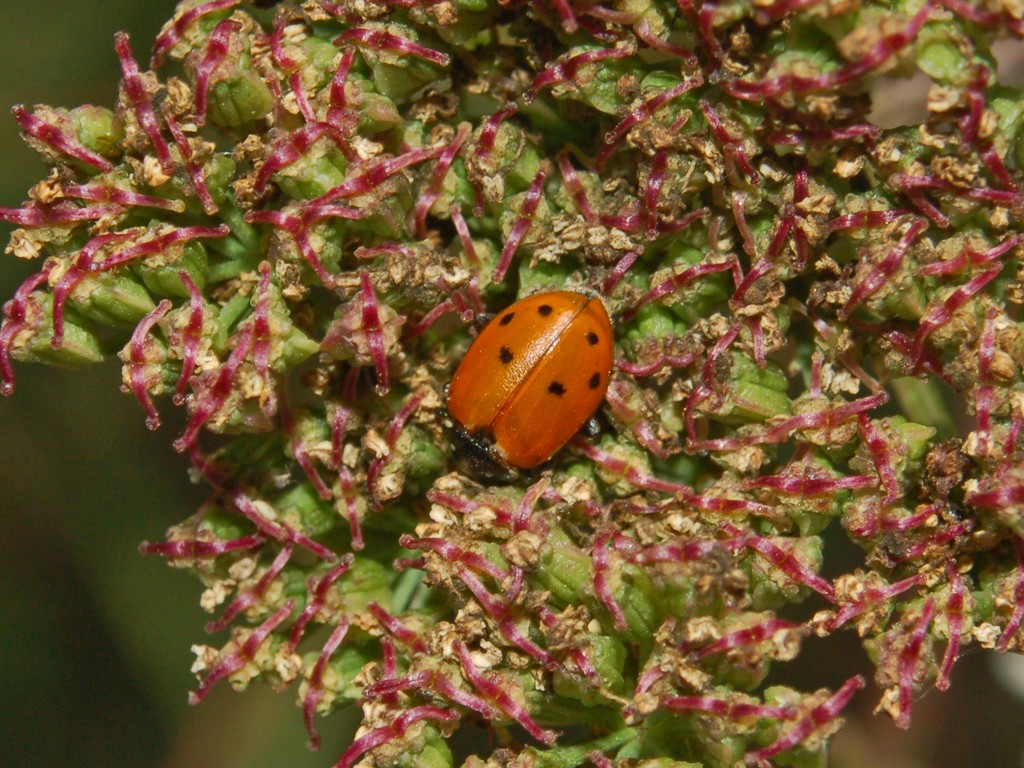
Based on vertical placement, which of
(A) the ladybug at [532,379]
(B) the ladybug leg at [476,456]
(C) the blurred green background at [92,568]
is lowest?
(C) the blurred green background at [92,568]

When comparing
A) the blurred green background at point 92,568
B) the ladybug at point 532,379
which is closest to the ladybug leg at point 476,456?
the ladybug at point 532,379

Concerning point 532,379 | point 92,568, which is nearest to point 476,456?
point 532,379

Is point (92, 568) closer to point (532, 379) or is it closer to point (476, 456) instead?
point (476, 456)

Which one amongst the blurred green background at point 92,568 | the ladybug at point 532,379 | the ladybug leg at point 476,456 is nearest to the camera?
the ladybug at point 532,379

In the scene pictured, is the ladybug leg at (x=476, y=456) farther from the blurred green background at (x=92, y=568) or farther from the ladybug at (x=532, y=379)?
the blurred green background at (x=92, y=568)

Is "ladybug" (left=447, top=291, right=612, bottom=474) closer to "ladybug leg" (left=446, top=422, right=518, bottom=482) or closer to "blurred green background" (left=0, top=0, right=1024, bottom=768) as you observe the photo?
"ladybug leg" (left=446, top=422, right=518, bottom=482)
